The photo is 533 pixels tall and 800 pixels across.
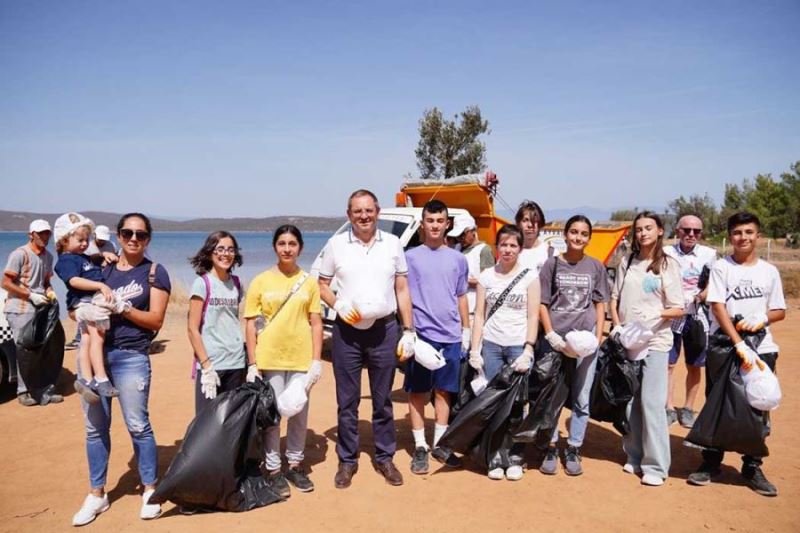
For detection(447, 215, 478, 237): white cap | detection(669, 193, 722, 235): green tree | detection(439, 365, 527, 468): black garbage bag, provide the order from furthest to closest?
detection(669, 193, 722, 235): green tree → detection(447, 215, 478, 237): white cap → detection(439, 365, 527, 468): black garbage bag

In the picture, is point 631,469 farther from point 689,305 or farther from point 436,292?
point 436,292

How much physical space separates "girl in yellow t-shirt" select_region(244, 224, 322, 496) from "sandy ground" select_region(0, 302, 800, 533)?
476 mm

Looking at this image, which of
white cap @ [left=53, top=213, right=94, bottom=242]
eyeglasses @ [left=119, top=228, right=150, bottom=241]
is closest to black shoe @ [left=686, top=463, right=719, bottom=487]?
eyeglasses @ [left=119, top=228, right=150, bottom=241]

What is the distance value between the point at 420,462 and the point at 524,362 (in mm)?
1182

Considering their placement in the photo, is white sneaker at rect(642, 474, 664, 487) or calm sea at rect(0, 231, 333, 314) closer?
white sneaker at rect(642, 474, 664, 487)

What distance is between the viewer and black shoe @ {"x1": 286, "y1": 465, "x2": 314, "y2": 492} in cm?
394

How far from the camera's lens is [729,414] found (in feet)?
12.6

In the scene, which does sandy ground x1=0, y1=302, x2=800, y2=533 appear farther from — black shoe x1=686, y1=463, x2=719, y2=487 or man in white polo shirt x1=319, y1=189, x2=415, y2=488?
man in white polo shirt x1=319, y1=189, x2=415, y2=488

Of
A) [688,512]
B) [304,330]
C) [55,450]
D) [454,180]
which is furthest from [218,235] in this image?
[454,180]

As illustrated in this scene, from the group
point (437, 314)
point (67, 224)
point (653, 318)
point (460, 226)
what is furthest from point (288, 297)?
point (653, 318)

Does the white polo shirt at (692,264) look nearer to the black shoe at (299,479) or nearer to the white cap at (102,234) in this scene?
the black shoe at (299,479)

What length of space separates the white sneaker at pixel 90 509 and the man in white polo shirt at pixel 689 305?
5.00 m

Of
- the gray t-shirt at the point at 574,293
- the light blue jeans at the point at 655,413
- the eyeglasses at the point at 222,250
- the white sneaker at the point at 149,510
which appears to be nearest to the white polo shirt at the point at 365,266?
the eyeglasses at the point at 222,250

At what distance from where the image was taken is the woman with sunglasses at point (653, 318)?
13.2 ft
